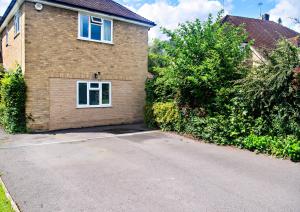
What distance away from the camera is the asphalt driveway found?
433 centimetres

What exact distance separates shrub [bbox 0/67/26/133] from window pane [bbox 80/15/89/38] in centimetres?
345

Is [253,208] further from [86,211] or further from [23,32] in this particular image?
[23,32]

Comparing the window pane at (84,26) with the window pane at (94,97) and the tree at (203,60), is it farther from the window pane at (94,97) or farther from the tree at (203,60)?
the tree at (203,60)

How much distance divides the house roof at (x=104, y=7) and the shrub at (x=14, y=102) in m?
3.72

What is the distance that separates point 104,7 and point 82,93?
4.57 meters

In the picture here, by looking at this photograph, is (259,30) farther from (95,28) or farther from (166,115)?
(95,28)

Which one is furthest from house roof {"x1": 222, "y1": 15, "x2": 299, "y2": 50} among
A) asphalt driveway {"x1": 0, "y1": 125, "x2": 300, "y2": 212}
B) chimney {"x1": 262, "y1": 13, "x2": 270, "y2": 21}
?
asphalt driveway {"x1": 0, "y1": 125, "x2": 300, "y2": 212}

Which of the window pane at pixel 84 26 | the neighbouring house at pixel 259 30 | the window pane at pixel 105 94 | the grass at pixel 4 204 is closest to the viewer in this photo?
the grass at pixel 4 204

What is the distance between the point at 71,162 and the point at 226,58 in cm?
653

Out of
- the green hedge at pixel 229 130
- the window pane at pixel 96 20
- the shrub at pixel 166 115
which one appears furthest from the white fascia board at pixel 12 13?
the green hedge at pixel 229 130

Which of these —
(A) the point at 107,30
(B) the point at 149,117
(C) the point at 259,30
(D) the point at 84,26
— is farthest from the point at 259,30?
(D) the point at 84,26

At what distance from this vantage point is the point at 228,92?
30.6 ft

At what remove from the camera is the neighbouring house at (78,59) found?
11.0 metres

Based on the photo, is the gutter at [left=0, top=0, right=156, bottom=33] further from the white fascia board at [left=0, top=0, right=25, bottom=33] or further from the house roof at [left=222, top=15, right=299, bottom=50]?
the house roof at [left=222, top=15, right=299, bottom=50]
